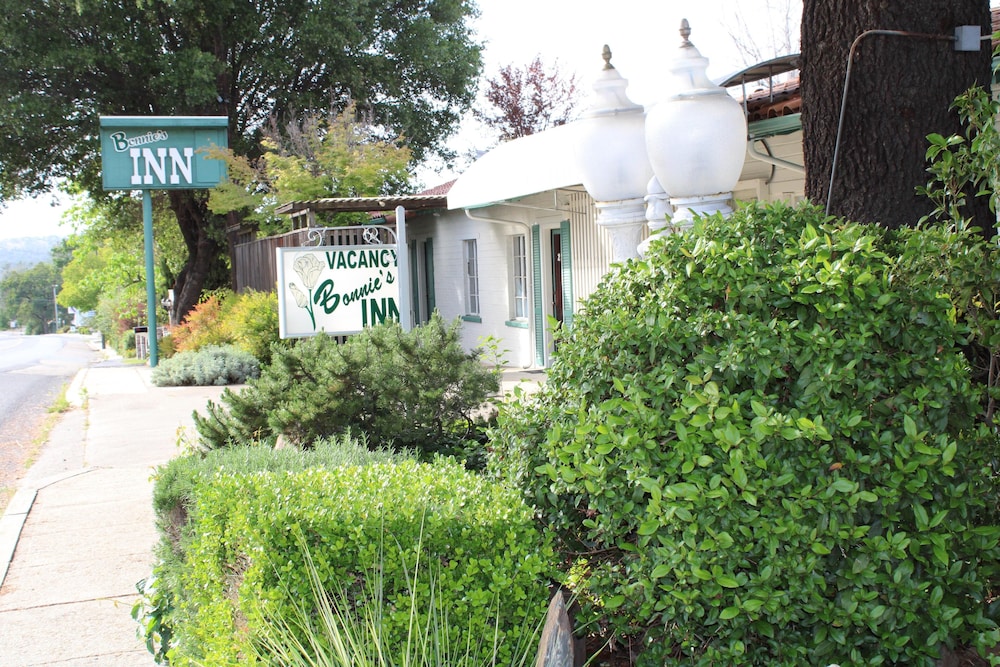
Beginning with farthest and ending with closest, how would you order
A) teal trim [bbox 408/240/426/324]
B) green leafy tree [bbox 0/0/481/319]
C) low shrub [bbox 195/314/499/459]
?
teal trim [bbox 408/240/426/324]
green leafy tree [bbox 0/0/481/319]
low shrub [bbox 195/314/499/459]

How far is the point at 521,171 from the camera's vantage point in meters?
10.4

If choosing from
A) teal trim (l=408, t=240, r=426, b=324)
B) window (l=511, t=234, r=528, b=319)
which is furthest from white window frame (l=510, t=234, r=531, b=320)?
teal trim (l=408, t=240, r=426, b=324)

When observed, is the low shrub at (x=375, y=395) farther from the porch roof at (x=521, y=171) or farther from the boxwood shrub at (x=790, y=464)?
the porch roof at (x=521, y=171)

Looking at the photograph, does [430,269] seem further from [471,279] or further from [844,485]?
[844,485]

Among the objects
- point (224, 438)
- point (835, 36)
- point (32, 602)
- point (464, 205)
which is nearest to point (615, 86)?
point (835, 36)

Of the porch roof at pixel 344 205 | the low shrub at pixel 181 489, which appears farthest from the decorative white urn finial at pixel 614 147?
the porch roof at pixel 344 205

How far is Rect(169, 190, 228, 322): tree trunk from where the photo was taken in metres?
23.3

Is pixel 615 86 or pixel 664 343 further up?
pixel 615 86

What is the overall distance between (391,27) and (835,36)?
20.1 m

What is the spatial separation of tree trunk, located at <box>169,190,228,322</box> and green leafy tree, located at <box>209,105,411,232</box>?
5.38 m

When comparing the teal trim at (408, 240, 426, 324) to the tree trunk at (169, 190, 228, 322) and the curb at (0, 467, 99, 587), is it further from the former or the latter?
the curb at (0, 467, 99, 587)

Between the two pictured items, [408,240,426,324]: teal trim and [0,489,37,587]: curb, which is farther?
[408,240,426,324]: teal trim

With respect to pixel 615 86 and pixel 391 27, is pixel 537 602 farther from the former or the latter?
pixel 391 27

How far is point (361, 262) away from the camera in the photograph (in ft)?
30.3
